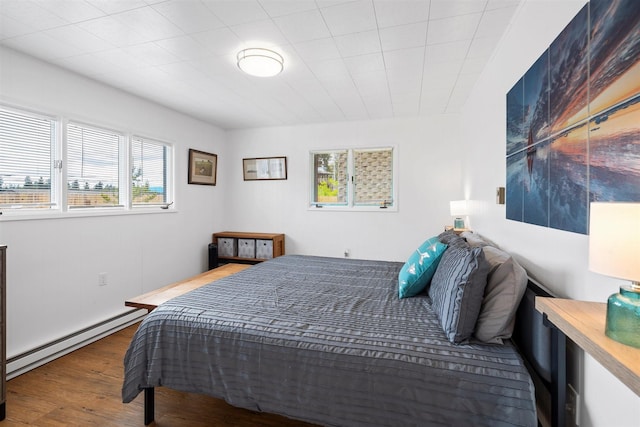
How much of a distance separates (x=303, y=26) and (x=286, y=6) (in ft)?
0.73

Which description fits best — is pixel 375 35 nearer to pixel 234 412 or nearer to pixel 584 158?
pixel 584 158

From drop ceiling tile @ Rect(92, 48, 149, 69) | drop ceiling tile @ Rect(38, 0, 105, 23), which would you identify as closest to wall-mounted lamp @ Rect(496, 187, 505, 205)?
drop ceiling tile @ Rect(38, 0, 105, 23)

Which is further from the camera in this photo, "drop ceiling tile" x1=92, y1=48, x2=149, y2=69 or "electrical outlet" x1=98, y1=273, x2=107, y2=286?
"electrical outlet" x1=98, y1=273, x2=107, y2=286

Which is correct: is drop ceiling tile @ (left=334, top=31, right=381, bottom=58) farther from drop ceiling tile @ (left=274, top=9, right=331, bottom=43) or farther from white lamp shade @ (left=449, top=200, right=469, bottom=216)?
white lamp shade @ (left=449, top=200, right=469, bottom=216)

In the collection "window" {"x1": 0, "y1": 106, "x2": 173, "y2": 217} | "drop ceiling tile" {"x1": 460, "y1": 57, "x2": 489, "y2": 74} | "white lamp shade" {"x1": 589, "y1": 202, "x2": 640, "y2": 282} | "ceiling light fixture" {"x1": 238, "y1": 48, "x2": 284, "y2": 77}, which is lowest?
"white lamp shade" {"x1": 589, "y1": 202, "x2": 640, "y2": 282}

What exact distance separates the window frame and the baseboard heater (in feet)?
8.78

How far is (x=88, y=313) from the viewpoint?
2.83 meters

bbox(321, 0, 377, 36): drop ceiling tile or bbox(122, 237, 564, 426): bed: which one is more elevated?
bbox(321, 0, 377, 36): drop ceiling tile

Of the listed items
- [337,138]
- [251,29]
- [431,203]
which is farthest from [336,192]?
[251,29]

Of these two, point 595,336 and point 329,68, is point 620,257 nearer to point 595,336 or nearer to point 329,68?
point 595,336

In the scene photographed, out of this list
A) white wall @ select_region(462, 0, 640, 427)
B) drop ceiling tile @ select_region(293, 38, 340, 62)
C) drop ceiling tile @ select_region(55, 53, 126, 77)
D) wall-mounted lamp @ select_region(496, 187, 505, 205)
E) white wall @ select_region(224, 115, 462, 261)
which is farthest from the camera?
white wall @ select_region(224, 115, 462, 261)

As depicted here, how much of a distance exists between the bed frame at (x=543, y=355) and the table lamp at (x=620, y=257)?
475 millimetres

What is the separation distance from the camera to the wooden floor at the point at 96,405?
5.84ft

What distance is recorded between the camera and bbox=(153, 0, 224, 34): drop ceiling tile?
1776mm
